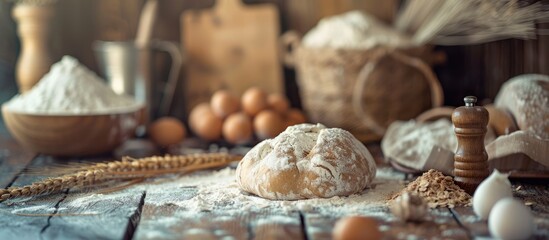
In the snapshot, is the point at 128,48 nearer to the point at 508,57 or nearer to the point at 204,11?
the point at 204,11

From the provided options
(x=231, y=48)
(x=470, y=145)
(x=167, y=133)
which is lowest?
(x=167, y=133)

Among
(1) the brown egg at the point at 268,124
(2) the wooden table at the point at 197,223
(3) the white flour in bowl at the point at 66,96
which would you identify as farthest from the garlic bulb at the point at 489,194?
(3) the white flour in bowl at the point at 66,96

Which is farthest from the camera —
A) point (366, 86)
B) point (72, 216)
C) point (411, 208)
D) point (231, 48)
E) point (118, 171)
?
point (231, 48)

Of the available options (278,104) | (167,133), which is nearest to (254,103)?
(278,104)

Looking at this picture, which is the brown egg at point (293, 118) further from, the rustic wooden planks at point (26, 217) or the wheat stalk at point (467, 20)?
the rustic wooden planks at point (26, 217)

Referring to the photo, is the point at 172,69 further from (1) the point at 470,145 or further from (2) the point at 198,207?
(1) the point at 470,145

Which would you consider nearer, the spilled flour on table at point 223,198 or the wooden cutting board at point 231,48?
the spilled flour on table at point 223,198
